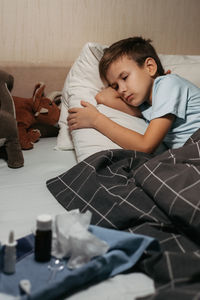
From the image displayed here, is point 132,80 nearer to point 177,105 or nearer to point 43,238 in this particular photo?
point 177,105

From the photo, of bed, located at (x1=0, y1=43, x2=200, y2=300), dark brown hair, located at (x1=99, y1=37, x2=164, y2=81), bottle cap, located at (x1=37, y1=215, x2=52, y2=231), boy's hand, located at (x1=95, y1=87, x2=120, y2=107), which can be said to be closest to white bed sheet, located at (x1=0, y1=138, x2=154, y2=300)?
bed, located at (x1=0, y1=43, x2=200, y2=300)

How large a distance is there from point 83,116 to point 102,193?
47 cm

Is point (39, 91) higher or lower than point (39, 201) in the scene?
higher

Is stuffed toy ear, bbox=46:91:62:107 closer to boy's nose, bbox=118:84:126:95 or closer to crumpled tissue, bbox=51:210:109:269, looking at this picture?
boy's nose, bbox=118:84:126:95

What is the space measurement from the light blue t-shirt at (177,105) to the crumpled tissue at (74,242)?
1.96 feet

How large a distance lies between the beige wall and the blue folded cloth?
1.13 metres

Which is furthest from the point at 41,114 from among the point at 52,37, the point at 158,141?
the point at 158,141

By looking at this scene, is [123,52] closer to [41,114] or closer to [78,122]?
[78,122]

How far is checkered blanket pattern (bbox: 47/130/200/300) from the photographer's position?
0.75 meters

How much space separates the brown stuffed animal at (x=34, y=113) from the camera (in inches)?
63.0

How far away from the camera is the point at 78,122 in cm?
146

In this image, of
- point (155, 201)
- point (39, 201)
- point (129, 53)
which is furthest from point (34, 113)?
point (155, 201)

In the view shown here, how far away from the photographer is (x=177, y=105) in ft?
4.37

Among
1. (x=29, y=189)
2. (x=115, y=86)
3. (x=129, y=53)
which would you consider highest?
(x=129, y=53)
